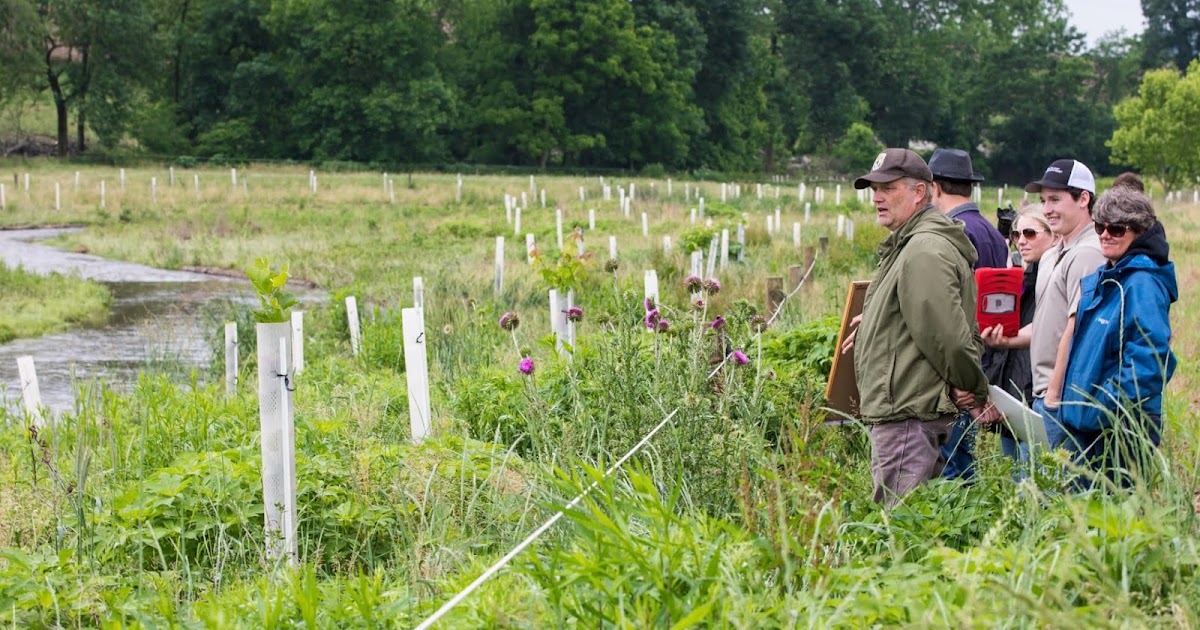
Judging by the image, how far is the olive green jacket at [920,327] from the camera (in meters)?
4.35

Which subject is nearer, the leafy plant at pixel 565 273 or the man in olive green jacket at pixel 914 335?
the man in olive green jacket at pixel 914 335

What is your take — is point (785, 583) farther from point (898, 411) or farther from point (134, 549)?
point (134, 549)

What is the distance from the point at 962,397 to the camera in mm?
4520

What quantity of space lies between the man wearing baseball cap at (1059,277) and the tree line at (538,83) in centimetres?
5730

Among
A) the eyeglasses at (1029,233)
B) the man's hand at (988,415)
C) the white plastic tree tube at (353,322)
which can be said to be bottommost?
the white plastic tree tube at (353,322)

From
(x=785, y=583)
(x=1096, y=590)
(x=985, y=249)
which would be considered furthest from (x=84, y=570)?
(x=985, y=249)

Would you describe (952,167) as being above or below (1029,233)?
above

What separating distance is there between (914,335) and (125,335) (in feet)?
42.7

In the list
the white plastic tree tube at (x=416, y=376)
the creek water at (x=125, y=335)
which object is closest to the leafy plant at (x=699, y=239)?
the creek water at (x=125, y=335)

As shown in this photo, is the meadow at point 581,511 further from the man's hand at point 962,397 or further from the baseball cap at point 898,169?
the baseball cap at point 898,169

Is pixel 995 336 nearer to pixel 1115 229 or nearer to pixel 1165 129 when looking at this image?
pixel 1115 229

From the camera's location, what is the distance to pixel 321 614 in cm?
347

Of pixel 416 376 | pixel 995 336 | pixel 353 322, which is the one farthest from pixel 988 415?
pixel 353 322

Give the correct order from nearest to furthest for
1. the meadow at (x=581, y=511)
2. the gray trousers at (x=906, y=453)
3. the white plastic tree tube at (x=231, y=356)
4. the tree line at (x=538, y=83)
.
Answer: the meadow at (x=581, y=511) → the gray trousers at (x=906, y=453) → the white plastic tree tube at (x=231, y=356) → the tree line at (x=538, y=83)
